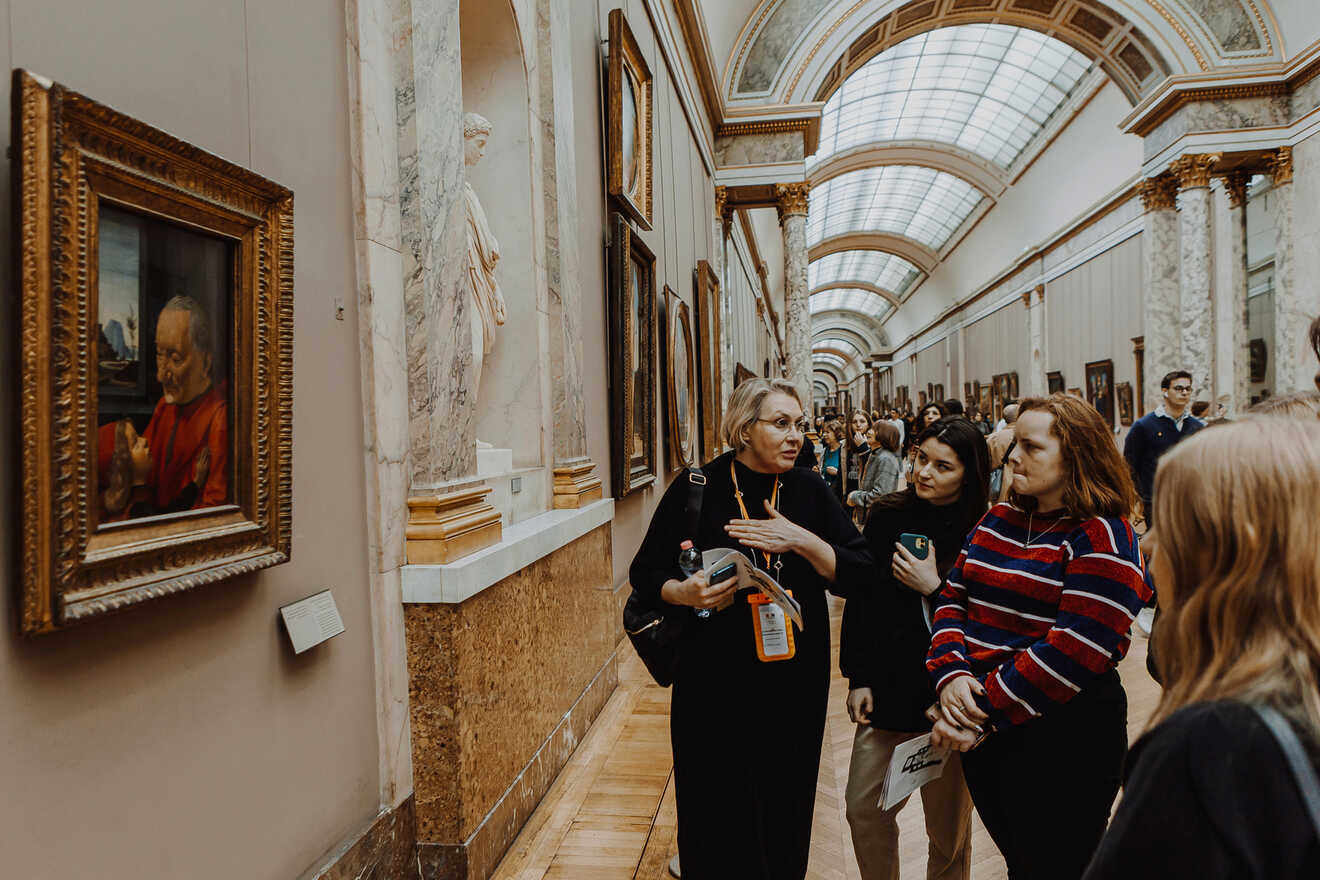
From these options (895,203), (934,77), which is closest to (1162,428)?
(934,77)

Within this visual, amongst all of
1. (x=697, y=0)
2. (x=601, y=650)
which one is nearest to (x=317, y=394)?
(x=601, y=650)

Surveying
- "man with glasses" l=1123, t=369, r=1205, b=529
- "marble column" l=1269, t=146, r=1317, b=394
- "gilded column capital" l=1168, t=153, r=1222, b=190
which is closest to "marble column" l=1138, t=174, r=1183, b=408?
"gilded column capital" l=1168, t=153, r=1222, b=190

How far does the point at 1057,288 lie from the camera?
69.3 feet

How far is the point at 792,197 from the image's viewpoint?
13172mm

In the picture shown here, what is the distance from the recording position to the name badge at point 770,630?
264cm

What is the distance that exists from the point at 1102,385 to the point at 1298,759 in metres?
19.2

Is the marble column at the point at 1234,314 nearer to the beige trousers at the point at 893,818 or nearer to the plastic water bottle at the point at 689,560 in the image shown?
the beige trousers at the point at 893,818

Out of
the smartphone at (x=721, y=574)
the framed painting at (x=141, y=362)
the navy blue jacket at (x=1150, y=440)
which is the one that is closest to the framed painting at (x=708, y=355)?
the navy blue jacket at (x=1150, y=440)

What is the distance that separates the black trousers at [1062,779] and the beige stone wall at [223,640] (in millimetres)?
2004

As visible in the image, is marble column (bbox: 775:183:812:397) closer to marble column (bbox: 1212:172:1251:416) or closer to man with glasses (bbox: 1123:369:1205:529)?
man with glasses (bbox: 1123:369:1205:529)

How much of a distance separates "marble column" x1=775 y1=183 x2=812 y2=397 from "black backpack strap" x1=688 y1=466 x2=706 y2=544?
10415mm

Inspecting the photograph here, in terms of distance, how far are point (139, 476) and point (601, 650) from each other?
394cm

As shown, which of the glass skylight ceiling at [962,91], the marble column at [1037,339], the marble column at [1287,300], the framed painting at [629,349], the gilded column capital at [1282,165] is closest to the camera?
the framed painting at [629,349]

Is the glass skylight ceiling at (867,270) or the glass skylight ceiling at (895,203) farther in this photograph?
the glass skylight ceiling at (867,270)
